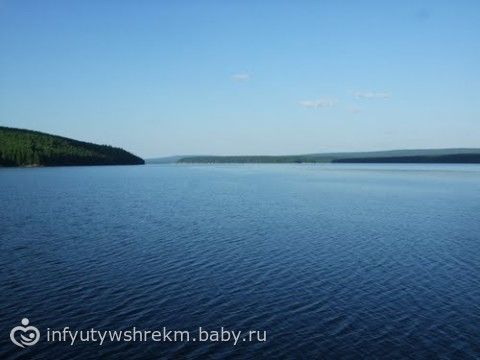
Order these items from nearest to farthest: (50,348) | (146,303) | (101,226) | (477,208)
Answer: (50,348) < (146,303) < (101,226) < (477,208)

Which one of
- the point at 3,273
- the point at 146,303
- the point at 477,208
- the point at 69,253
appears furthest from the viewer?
the point at 477,208

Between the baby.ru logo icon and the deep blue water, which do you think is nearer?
the baby.ru logo icon

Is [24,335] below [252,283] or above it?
above

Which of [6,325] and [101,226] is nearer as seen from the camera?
[6,325]

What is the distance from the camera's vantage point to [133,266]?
101 ft

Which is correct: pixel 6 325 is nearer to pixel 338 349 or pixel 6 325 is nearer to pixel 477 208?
pixel 338 349

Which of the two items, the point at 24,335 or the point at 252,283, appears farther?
the point at 252,283

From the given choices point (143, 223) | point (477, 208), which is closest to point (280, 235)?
point (143, 223)

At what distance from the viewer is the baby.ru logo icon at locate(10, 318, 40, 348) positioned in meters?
18.8

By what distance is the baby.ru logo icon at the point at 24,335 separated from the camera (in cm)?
1880

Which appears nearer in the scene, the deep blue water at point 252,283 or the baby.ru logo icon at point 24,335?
the baby.ru logo icon at point 24,335

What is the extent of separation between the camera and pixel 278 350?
18641mm

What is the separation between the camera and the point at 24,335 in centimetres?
1950

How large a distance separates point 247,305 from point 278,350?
520 centimetres
